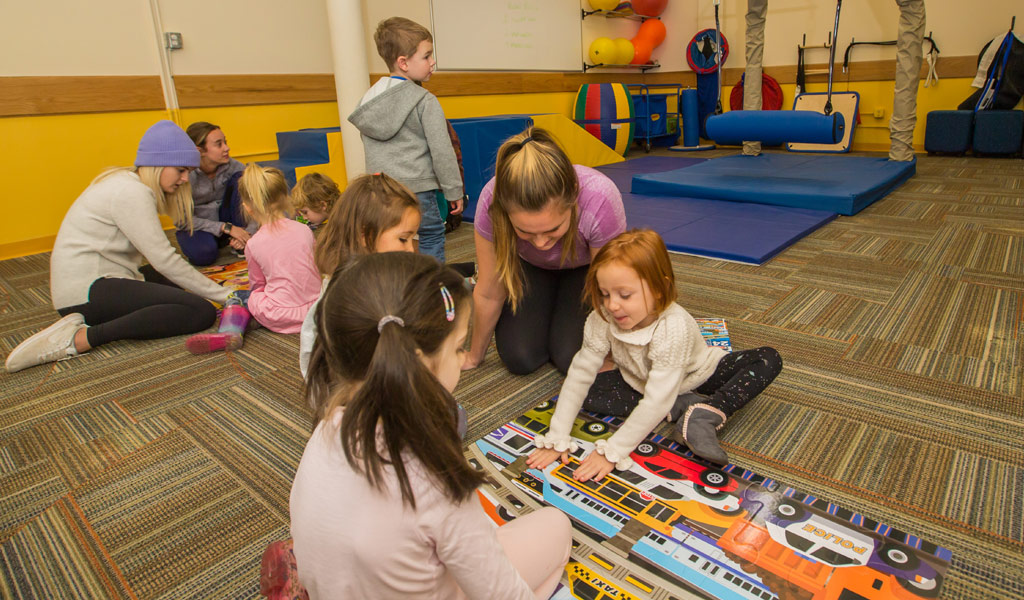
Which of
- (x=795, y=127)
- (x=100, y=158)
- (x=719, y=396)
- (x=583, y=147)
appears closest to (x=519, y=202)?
(x=719, y=396)

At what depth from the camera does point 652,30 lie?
678cm

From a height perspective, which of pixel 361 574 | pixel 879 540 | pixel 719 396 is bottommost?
pixel 879 540

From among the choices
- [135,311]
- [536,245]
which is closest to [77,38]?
[135,311]

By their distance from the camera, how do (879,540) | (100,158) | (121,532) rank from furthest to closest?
1. (100,158)
2. (121,532)
3. (879,540)

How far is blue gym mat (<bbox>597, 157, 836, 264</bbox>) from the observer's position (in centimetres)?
279

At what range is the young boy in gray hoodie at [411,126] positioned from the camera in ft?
7.55

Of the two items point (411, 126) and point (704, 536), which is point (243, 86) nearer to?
point (411, 126)

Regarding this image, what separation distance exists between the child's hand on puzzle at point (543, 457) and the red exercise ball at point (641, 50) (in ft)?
20.3

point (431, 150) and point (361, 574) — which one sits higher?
point (431, 150)

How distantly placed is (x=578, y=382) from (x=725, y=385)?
36 cm

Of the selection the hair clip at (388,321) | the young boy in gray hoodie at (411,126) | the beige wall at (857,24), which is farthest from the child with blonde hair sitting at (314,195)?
the beige wall at (857,24)

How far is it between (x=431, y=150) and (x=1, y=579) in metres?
1.82

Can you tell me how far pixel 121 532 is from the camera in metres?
1.22

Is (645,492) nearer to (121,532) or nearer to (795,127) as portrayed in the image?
(121,532)
